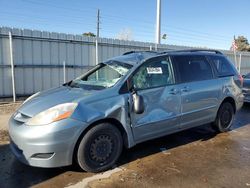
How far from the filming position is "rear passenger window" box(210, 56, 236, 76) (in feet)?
18.5

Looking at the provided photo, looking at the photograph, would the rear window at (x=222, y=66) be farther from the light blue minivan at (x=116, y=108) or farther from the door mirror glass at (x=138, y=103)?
the door mirror glass at (x=138, y=103)

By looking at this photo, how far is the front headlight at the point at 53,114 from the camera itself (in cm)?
345

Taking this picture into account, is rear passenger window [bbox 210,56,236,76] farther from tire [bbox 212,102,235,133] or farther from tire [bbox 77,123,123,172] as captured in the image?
tire [bbox 77,123,123,172]

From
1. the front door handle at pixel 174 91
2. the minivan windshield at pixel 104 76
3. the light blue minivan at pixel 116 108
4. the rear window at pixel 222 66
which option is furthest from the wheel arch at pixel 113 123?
the rear window at pixel 222 66

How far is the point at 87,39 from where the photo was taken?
11.2 metres

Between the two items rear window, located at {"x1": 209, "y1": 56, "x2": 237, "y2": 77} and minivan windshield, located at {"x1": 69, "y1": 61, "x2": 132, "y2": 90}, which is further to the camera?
rear window, located at {"x1": 209, "y1": 56, "x2": 237, "y2": 77}

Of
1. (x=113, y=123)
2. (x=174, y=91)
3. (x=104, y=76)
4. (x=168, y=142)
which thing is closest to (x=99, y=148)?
(x=113, y=123)

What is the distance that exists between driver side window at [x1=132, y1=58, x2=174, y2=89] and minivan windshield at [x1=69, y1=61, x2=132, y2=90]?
22 cm

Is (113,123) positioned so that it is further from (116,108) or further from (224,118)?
(224,118)

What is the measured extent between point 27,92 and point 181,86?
6.89 metres

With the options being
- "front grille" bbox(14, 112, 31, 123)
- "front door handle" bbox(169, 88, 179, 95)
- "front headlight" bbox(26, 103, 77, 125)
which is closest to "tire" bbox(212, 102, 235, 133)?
"front door handle" bbox(169, 88, 179, 95)

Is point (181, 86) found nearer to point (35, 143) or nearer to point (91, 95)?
point (91, 95)

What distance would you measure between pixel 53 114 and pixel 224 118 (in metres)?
3.91

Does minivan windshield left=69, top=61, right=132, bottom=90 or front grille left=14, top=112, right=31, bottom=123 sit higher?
minivan windshield left=69, top=61, right=132, bottom=90
